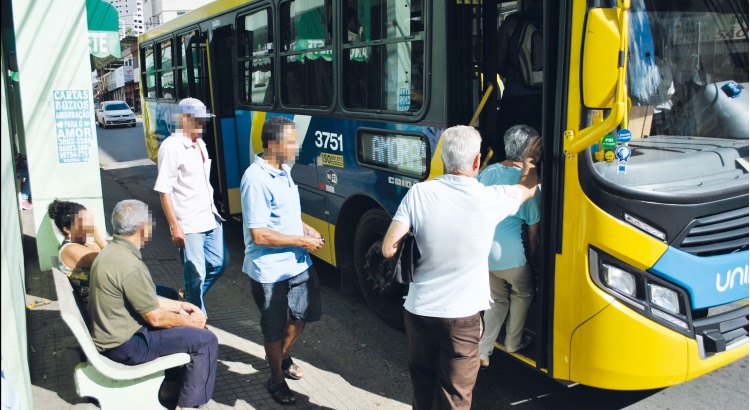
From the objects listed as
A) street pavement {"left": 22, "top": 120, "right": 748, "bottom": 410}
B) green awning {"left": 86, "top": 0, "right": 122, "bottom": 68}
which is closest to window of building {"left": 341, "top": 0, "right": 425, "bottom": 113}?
street pavement {"left": 22, "top": 120, "right": 748, "bottom": 410}

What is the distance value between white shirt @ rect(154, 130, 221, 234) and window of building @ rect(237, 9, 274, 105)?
1.83 meters

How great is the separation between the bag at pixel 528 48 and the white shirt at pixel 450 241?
5.57 feet

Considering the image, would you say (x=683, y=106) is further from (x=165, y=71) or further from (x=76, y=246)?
(x=165, y=71)

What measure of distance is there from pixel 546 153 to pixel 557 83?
0.38m

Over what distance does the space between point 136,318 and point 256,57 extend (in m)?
4.02

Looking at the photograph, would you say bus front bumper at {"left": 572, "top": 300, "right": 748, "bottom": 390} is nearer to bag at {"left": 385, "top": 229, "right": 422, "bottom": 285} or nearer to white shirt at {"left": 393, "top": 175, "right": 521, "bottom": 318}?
white shirt at {"left": 393, "top": 175, "right": 521, "bottom": 318}

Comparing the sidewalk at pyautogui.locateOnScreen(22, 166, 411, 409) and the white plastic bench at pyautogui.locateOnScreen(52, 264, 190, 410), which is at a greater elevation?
the white plastic bench at pyautogui.locateOnScreen(52, 264, 190, 410)

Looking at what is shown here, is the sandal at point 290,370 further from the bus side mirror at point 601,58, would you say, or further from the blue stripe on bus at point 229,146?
the blue stripe on bus at point 229,146

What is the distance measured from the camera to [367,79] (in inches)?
199

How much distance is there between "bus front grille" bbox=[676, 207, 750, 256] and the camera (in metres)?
3.25

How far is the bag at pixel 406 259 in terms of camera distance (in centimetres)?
296

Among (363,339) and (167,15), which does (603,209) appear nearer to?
(363,339)

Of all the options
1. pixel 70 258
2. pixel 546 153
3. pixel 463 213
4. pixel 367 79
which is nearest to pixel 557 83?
pixel 546 153

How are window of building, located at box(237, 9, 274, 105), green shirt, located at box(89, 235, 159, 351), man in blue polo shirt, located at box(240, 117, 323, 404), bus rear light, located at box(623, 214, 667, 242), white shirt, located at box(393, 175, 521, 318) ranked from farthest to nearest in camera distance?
window of building, located at box(237, 9, 274, 105)
man in blue polo shirt, located at box(240, 117, 323, 404)
green shirt, located at box(89, 235, 159, 351)
bus rear light, located at box(623, 214, 667, 242)
white shirt, located at box(393, 175, 521, 318)
